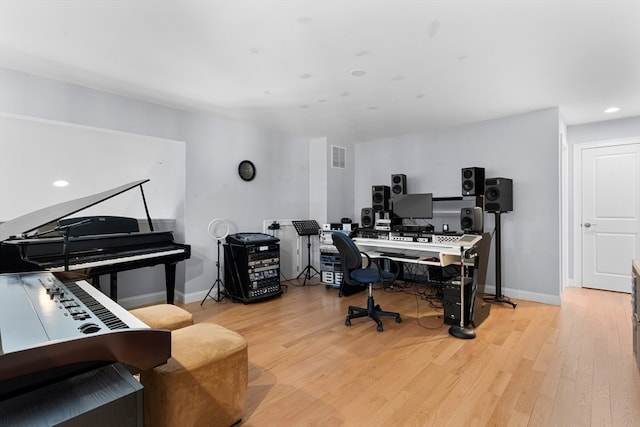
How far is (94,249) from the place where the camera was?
9.37ft

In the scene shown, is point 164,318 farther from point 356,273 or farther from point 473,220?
point 473,220

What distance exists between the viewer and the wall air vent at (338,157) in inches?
214

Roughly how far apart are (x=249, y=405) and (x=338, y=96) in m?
2.93

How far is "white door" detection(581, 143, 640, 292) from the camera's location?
4242 mm

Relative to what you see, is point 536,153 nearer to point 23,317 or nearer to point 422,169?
point 422,169

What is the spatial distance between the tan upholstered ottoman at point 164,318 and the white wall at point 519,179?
151 inches

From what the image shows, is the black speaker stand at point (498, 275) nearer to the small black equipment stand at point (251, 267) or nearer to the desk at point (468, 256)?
the desk at point (468, 256)

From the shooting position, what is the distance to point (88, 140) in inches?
149

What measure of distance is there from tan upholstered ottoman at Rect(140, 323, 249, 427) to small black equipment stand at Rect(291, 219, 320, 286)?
10.2 ft

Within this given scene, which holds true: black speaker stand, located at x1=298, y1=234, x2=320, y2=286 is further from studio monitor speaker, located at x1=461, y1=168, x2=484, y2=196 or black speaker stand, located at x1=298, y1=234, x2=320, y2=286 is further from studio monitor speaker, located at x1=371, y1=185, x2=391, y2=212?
studio monitor speaker, located at x1=461, y1=168, x2=484, y2=196

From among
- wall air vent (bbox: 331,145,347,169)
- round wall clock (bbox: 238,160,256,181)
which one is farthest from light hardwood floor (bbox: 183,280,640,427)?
wall air vent (bbox: 331,145,347,169)

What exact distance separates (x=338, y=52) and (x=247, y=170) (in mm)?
2495

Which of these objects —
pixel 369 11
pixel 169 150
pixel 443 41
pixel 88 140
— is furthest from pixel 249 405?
pixel 88 140

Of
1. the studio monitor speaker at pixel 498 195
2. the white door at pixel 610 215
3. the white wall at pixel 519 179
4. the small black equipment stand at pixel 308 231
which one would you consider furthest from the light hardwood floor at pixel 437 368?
the small black equipment stand at pixel 308 231
